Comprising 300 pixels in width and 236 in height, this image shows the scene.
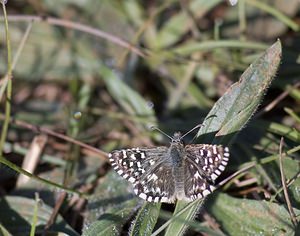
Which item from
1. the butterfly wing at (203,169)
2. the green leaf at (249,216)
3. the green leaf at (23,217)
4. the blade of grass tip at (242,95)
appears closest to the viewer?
the butterfly wing at (203,169)

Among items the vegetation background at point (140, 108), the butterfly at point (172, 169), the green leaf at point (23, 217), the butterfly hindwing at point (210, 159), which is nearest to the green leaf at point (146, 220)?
the vegetation background at point (140, 108)

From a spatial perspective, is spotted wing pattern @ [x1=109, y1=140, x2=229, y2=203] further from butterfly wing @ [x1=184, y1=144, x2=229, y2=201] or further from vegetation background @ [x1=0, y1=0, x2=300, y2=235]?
vegetation background @ [x1=0, y1=0, x2=300, y2=235]

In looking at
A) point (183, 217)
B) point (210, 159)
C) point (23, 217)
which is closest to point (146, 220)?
point (183, 217)

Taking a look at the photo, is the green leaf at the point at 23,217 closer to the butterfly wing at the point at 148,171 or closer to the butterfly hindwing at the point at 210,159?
the butterfly wing at the point at 148,171

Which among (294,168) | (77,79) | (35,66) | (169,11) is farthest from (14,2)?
(294,168)

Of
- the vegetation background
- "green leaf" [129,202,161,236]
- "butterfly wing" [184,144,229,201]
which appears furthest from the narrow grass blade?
"butterfly wing" [184,144,229,201]

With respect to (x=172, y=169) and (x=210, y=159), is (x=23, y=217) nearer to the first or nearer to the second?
(x=172, y=169)
